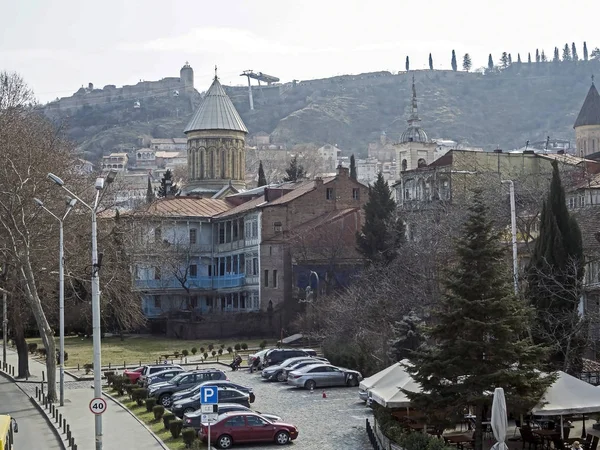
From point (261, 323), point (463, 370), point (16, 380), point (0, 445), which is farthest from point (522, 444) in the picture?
point (261, 323)

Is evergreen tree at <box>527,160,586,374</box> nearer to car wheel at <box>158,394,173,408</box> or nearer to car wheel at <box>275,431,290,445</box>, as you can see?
car wheel at <box>275,431,290,445</box>

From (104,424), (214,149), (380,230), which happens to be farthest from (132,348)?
(214,149)

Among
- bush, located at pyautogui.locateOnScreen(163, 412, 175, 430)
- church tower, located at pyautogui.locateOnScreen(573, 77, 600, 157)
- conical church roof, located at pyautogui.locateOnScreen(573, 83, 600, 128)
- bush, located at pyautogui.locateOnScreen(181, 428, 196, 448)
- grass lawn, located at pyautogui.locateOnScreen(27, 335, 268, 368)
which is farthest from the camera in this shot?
conical church roof, located at pyautogui.locateOnScreen(573, 83, 600, 128)

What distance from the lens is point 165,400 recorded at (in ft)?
131

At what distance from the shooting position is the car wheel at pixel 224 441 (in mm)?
30797

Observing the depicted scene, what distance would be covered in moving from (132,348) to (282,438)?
34.0 m

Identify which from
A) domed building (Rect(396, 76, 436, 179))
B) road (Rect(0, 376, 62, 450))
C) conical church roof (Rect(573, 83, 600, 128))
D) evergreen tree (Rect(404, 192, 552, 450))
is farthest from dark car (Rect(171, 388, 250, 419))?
conical church roof (Rect(573, 83, 600, 128))

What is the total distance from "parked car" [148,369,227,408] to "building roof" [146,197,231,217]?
38.5 meters

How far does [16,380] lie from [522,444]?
2930 centimetres

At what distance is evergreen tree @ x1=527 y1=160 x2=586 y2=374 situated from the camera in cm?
3272

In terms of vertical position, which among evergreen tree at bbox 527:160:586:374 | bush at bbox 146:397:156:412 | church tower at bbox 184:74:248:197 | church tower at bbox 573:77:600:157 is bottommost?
bush at bbox 146:397:156:412

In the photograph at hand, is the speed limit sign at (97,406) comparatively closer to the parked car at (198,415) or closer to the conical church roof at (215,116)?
the parked car at (198,415)

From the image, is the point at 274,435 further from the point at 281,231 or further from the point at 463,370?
the point at 281,231

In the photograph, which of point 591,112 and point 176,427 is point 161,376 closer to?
point 176,427
